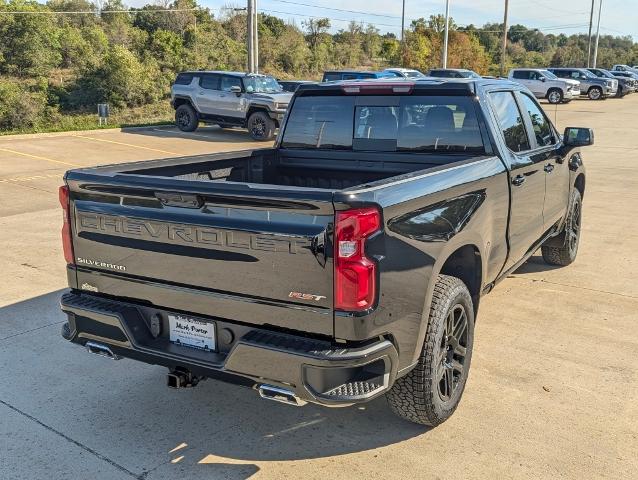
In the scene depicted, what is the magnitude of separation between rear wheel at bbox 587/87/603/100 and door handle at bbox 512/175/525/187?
132 ft

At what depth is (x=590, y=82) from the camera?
4119 centimetres

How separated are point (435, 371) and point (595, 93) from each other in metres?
42.3

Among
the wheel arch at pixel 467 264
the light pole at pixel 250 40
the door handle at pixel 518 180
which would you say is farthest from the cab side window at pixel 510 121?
the light pole at pixel 250 40

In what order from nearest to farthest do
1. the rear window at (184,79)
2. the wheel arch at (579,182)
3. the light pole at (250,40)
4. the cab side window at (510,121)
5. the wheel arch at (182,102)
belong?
the cab side window at (510,121), the wheel arch at (579,182), the rear window at (184,79), the wheel arch at (182,102), the light pole at (250,40)

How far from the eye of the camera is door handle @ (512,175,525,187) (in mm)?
4709

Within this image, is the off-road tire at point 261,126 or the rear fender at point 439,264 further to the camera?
the off-road tire at point 261,126

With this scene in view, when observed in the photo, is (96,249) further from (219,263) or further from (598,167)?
(598,167)

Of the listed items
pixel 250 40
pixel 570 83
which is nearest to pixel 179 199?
pixel 250 40

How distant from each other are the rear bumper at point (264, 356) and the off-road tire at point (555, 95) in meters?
36.0

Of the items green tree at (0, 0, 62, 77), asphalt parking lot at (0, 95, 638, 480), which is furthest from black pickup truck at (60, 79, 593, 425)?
green tree at (0, 0, 62, 77)

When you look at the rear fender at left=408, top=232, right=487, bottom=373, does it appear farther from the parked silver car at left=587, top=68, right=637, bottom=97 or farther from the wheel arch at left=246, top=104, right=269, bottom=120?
the parked silver car at left=587, top=68, right=637, bottom=97

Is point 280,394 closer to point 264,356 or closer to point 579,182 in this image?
point 264,356

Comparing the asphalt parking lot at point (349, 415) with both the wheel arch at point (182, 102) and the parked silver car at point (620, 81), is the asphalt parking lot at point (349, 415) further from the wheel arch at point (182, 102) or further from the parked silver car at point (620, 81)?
the parked silver car at point (620, 81)

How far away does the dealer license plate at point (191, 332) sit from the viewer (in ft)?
10.9
